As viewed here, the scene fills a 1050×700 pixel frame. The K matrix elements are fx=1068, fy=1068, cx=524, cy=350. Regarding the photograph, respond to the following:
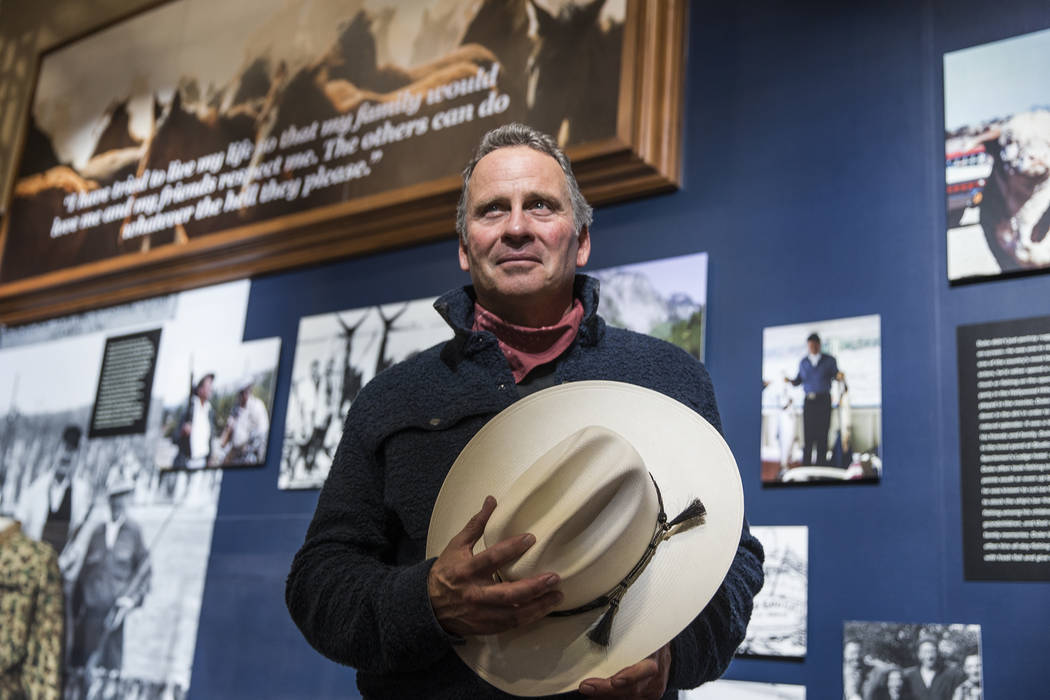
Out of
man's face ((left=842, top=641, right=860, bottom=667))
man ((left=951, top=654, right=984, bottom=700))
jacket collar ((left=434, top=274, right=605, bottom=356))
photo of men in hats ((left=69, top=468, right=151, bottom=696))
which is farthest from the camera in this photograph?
photo of men in hats ((left=69, top=468, right=151, bottom=696))

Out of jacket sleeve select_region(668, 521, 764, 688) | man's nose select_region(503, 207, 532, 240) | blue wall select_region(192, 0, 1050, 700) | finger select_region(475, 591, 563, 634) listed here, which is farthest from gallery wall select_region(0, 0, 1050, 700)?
finger select_region(475, 591, 563, 634)

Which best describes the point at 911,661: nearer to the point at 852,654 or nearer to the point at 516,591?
the point at 852,654

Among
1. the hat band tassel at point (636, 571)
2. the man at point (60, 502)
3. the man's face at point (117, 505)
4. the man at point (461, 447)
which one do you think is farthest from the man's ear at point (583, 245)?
the man at point (60, 502)

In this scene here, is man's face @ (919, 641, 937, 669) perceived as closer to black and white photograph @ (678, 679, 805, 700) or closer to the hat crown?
black and white photograph @ (678, 679, 805, 700)

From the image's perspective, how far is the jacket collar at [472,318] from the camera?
1683mm

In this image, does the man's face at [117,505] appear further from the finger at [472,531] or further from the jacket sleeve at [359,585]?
the finger at [472,531]

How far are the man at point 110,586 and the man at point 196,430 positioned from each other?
29 centimetres

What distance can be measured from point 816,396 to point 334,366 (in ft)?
5.17

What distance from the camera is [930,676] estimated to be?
2.12 meters

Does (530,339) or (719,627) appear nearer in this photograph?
(719,627)

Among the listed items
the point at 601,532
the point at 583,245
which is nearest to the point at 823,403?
the point at 583,245

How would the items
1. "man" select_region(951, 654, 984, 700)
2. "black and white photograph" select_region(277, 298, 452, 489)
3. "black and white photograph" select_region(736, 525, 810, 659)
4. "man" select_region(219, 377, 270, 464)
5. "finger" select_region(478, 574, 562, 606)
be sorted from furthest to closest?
"man" select_region(219, 377, 270, 464) < "black and white photograph" select_region(277, 298, 452, 489) < "black and white photograph" select_region(736, 525, 810, 659) < "man" select_region(951, 654, 984, 700) < "finger" select_region(478, 574, 562, 606)

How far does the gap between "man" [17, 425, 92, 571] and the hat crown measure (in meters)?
3.02

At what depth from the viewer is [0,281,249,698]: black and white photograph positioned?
3521 mm
